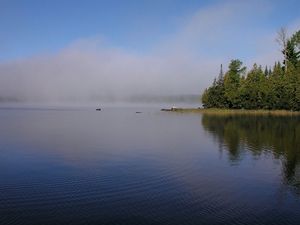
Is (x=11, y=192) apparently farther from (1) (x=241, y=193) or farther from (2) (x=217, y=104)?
(2) (x=217, y=104)

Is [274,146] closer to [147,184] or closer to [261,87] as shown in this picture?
[147,184]

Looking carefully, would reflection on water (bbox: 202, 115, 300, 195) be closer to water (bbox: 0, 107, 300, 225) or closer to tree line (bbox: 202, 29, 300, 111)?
water (bbox: 0, 107, 300, 225)

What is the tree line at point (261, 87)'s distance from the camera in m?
119

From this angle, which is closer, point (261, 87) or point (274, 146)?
point (274, 146)

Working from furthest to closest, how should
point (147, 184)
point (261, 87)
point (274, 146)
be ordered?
point (261, 87)
point (274, 146)
point (147, 184)

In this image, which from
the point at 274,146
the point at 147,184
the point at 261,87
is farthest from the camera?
the point at 261,87

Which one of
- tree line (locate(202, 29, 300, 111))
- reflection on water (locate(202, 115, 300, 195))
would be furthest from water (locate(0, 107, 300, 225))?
tree line (locate(202, 29, 300, 111))

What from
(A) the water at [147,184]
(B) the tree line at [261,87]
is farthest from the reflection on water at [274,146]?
(B) the tree line at [261,87]

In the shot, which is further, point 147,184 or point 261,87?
point 261,87

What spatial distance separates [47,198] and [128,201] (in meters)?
4.17

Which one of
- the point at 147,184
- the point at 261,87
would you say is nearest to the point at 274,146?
the point at 147,184

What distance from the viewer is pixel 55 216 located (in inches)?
679

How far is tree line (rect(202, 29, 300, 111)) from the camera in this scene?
11938 centimetres

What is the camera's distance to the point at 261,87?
12800 centimetres
